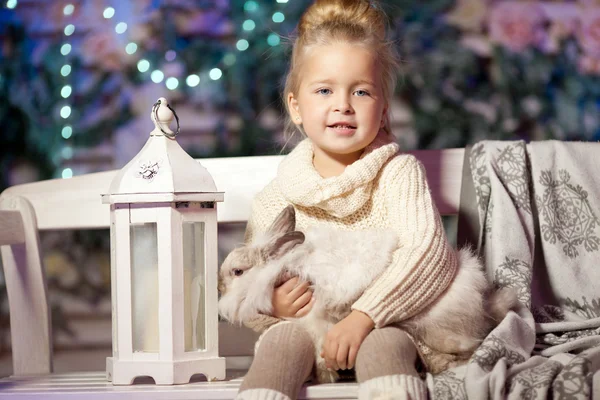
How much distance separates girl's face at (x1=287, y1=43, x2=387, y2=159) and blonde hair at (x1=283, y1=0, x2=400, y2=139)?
2cm

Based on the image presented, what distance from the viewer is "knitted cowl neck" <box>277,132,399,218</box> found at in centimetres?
156

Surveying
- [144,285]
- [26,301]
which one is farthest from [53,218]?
[144,285]

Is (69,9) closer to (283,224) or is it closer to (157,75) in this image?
(157,75)

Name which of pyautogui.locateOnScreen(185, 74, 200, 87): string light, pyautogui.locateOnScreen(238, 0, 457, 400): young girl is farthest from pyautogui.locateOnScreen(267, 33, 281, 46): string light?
pyautogui.locateOnScreen(238, 0, 457, 400): young girl

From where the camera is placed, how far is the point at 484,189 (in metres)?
1.86

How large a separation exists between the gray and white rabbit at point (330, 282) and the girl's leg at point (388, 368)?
0.24 feet

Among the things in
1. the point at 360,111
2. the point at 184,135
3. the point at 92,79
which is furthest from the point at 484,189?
the point at 92,79

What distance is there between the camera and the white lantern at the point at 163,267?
1.42 m

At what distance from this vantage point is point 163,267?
56.1 inches

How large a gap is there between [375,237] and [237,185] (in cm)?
61

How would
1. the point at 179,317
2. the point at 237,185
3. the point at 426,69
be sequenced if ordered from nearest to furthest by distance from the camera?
1. the point at 179,317
2. the point at 237,185
3. the point at 426,69

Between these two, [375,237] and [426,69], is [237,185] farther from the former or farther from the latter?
[426,69]

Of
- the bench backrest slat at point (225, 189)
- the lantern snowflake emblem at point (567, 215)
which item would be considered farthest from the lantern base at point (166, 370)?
the lantern snowflake emblem at point (567, 215)

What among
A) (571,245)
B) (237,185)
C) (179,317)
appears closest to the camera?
(179,317)
